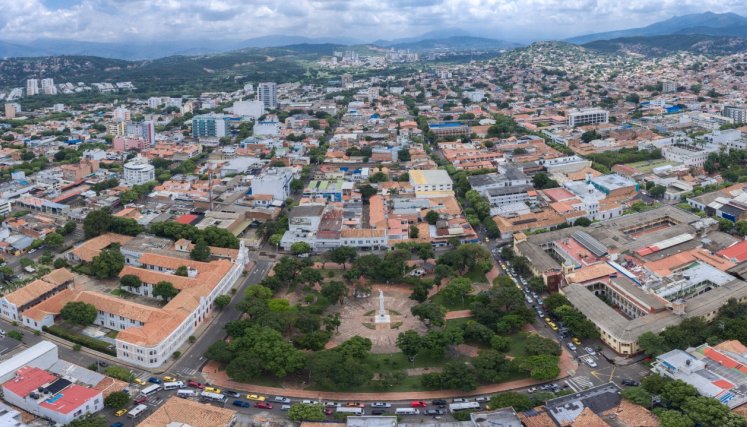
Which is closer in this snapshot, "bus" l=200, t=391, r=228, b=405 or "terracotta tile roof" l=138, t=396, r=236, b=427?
"terracotta tile roof" l=138, t=396, r=236, b=427

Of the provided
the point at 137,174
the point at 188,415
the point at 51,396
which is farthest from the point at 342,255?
the point at 137,174

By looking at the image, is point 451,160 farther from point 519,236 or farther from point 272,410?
point 272,410

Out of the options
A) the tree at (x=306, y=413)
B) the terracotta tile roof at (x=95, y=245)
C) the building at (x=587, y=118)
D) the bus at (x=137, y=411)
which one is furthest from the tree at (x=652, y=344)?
the building at (x=587, y=118)

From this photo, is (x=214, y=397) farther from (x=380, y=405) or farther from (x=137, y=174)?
(x=137, y=174)

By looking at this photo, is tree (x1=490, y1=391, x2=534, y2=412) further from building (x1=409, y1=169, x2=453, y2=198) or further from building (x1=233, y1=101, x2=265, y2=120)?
building (x1=233, y1=101, x2=265, y2=120)

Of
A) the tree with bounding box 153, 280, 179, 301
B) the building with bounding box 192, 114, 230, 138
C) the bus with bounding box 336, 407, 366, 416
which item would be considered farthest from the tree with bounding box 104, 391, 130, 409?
the building with bounding box 192, 114, 230, 138
